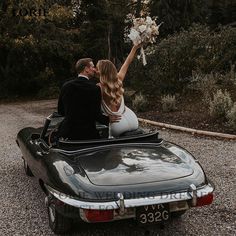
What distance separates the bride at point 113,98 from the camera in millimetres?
4984

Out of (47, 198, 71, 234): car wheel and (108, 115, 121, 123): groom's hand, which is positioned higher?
(108, 115, 121, 123): groom's hand

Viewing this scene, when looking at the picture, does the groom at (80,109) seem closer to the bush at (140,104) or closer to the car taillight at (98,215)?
the car taillight at (98,215)

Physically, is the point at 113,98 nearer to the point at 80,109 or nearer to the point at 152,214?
the point at 80,109

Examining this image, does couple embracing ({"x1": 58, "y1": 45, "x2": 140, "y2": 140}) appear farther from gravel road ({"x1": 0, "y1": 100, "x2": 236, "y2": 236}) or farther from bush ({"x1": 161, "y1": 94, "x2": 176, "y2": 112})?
bush ({"x1": 161, "y1": 94, "x2": 176, "y2": 112})

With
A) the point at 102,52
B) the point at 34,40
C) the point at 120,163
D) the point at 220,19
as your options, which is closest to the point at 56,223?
the point at 120,163

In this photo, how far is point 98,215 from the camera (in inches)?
144

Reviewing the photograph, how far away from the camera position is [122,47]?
1102 inches

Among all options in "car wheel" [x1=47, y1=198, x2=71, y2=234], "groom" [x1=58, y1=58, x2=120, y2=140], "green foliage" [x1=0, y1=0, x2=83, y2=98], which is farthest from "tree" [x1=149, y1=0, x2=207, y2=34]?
"car wheel" [x1=47, y1=198, x2=71, y2=234]

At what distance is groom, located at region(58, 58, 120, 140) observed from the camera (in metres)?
4.64

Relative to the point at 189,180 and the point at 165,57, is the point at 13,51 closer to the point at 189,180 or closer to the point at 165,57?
the point at 165,57

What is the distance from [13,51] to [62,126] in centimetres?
1717

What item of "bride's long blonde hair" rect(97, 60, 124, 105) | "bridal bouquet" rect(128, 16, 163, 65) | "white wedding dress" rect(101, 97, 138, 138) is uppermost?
"bridal bouquet" rect(128, 16, 163, 65)

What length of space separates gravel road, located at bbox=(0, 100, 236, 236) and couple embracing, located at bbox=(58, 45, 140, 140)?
1004 millimetres

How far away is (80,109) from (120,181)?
1.13 meters
